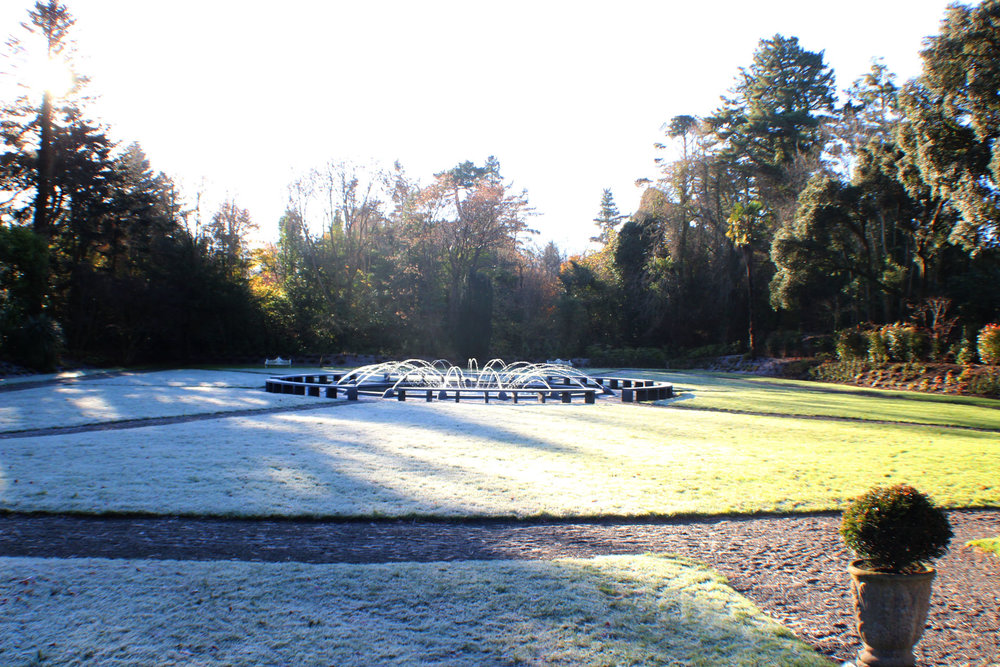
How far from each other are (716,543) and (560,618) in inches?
66.9

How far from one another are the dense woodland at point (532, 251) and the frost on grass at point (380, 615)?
19.2 meters

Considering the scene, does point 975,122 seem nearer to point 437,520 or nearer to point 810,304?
point 810,304

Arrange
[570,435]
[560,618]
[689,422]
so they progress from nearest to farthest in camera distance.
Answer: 1. [560,618]
2. [570,435]
3. [689,422]

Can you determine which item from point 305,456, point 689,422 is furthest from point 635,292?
point 305,456

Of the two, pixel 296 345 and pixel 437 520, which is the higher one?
pixel 296 345

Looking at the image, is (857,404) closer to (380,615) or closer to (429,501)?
(429,501)

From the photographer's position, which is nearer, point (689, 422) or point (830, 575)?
point (830, 575)

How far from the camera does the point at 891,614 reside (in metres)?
2.31

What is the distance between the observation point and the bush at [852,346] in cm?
2255

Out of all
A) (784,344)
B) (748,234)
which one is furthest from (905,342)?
(748,234)

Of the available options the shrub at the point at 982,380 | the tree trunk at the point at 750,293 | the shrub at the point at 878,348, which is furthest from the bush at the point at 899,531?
the tree trunk at the point at 750,293

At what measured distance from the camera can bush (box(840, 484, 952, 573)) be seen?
2.35 metres

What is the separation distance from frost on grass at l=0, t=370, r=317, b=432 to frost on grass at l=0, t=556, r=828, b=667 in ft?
23.3

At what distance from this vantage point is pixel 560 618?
8.91ft
